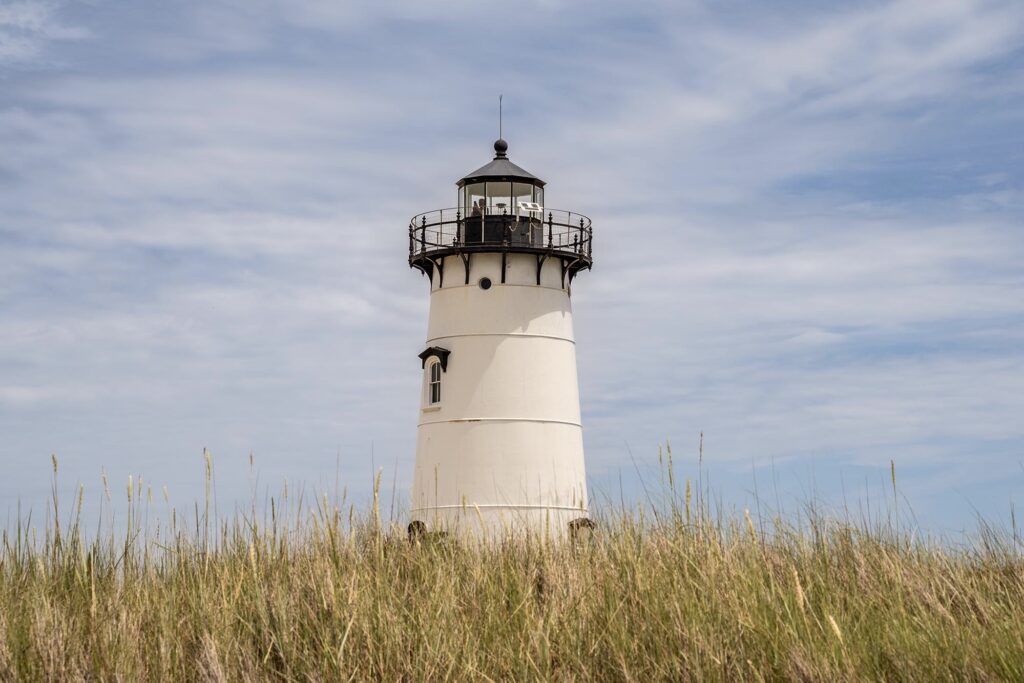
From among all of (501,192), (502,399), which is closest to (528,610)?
(502,399)

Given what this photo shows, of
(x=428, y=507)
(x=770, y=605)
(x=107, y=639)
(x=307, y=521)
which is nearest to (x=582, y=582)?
(x=770, y=605)

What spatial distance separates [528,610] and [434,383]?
14.5 meters

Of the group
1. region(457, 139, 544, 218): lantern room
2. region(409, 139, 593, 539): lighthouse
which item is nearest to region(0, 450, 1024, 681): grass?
region(409, 139, 593, 539): lighthouse

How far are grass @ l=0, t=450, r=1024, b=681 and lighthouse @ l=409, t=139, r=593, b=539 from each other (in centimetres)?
1120

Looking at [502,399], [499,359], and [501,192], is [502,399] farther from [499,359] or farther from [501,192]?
[501,192]

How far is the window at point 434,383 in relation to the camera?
2170cm

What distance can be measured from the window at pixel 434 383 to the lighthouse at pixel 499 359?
19 millimetres

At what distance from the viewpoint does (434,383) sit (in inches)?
859

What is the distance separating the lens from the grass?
21.1 feet

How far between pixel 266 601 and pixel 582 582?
215 centimetres

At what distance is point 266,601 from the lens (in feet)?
24.2

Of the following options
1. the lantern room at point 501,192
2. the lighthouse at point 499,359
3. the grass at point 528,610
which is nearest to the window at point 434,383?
the lighthouse at point 499,359

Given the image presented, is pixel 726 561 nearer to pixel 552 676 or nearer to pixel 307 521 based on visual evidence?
pixel 552 676

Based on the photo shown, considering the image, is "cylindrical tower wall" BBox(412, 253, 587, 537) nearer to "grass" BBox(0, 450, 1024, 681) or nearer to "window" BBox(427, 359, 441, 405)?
"window" BBox(427, 359, 441, 405)
